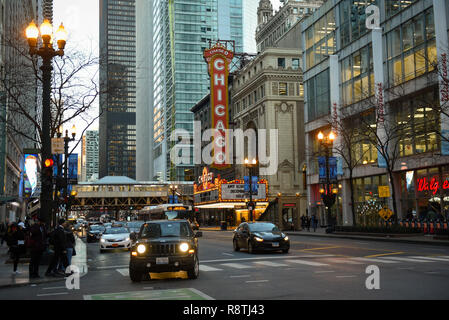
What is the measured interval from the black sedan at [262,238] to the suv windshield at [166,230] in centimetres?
868

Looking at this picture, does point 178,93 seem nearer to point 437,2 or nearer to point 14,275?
point 437,2

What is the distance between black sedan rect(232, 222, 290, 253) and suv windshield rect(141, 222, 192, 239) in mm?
8680

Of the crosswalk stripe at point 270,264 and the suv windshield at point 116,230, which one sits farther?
the suv windshield at point 116,230

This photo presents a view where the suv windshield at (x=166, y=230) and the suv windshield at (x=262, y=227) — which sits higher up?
the suv windshield at (x=166, y=230)

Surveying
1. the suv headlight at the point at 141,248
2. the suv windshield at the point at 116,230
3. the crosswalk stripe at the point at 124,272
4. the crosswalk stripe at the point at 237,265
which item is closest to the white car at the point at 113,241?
the suv windshield at the point at 116,230

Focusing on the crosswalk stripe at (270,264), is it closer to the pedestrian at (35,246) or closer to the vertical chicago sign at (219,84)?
the pedestrian at (35,246)

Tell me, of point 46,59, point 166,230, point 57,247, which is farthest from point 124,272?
point 46,59

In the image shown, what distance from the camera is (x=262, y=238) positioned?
23578 millimetres

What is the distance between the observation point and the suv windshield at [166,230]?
49.3 feet

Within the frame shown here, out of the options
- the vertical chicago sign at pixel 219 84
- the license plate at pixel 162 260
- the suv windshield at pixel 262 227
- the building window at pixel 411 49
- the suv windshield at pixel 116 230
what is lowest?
the license plate at pixel 162 260

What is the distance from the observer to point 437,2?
38.3 meters

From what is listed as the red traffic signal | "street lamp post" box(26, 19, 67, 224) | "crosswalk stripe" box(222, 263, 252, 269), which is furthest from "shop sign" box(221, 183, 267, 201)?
the red traffic signal

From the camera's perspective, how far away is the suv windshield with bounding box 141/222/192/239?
15.0m

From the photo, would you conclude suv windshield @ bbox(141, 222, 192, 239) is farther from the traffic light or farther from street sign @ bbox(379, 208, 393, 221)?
street sign @ bbox(379, 208, 393, 221)
